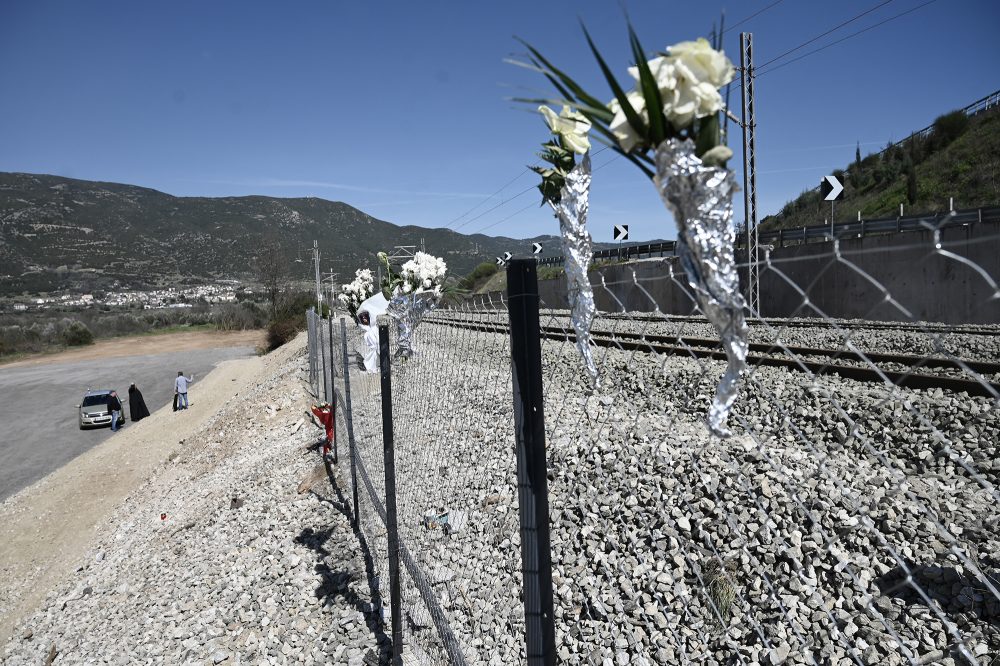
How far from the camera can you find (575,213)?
1.56 m

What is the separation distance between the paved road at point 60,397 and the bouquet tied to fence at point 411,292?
1681 centimetres

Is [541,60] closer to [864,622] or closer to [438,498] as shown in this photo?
[864,622]

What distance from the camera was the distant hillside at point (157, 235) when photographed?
99125 millimetres

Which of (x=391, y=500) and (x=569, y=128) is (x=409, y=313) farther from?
(x=569, y=128)

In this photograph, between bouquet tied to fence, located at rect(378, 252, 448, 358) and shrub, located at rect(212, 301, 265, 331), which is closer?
bouquet tied to fence, located at rect(378, 252, 448, 358)

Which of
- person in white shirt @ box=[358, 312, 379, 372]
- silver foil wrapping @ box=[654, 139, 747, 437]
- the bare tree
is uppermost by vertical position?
the bare tree

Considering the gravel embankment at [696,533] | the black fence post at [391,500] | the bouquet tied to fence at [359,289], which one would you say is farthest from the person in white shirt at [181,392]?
the black fence post at [391,500]

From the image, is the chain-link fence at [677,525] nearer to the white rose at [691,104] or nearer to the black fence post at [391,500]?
the black fence post at [391,500]

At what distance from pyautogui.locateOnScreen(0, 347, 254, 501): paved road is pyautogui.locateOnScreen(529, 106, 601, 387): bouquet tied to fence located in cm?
2007

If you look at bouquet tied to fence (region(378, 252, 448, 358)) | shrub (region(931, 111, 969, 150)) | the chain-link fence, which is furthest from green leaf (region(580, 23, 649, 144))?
shrub (region(931, 111, 969, 150))

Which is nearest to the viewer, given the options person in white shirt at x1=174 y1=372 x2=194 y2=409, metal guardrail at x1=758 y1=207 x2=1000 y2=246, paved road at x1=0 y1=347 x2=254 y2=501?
metal guardrail at x1=758 y1=207 x2=1000 y2=246

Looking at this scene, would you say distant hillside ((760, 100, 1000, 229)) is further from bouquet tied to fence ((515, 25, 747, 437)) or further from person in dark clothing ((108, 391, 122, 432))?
person in dark clothing ((108, 391, 122, 432))

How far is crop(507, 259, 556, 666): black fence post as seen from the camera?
5.48 feet

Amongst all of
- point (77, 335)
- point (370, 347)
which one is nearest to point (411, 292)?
point (370, 347)
